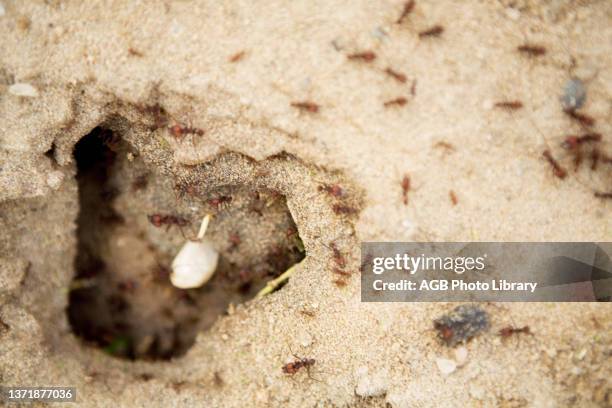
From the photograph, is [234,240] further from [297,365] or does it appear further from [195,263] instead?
[297,365]

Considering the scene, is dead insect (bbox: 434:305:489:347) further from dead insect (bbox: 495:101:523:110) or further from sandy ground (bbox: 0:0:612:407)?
dead insect (bbox: 495:101:523:110)

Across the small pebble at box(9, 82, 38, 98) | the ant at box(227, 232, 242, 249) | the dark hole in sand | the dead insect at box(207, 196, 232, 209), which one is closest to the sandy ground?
the small pebble at box(9, 82, 38, 98)

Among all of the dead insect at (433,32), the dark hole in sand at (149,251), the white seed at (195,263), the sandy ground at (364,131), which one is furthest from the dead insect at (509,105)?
the white seed at (195,263)

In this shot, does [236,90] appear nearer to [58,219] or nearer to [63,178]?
[63,178]

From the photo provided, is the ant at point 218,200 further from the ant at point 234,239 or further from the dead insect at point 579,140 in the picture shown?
the dead insect at point 579,140

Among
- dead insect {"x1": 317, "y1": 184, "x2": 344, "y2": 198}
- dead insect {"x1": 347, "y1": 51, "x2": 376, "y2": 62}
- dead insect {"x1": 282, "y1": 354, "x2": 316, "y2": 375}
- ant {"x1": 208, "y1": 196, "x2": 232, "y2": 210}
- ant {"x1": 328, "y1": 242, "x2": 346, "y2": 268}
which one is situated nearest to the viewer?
dead insect {"x1": 347, "y1": 51, "x2": 376, "y2": 62}
